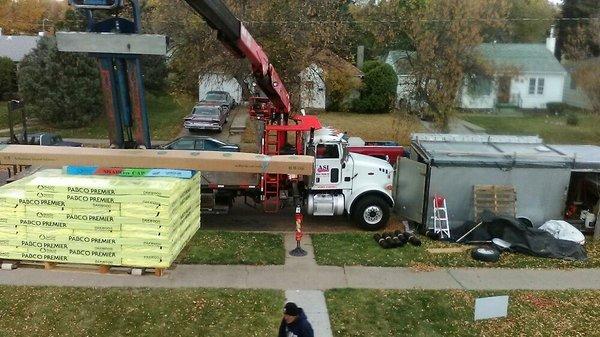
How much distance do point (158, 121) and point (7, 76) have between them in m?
12.6

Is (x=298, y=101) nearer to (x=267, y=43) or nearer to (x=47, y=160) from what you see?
(x=267, y=43)

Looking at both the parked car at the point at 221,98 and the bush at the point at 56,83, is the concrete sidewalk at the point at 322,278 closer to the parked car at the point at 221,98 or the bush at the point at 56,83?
the bush at the point at 56,83

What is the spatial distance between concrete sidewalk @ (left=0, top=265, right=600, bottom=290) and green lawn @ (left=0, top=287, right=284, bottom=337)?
38 cm

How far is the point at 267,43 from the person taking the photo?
73.3 feet

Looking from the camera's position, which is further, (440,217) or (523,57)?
(523,57)

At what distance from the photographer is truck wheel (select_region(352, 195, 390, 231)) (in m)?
15.1

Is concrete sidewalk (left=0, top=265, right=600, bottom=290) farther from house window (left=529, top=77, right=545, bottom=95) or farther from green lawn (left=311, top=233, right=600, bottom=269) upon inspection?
house window (left=529, top=77, right=545, bottom=95)

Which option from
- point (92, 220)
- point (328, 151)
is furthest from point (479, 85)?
point (92, 220)

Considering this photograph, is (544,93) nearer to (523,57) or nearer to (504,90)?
(523,57)

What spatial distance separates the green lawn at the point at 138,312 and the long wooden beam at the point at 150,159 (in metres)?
3.17

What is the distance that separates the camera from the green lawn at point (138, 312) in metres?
9.71

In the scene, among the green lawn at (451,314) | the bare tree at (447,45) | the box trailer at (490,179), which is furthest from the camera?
the bare tree at (447,45)

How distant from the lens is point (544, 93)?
109 ft

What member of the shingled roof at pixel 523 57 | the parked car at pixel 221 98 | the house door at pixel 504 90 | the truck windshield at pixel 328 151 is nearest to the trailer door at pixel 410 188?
the truck windshield at pixel 328 151
